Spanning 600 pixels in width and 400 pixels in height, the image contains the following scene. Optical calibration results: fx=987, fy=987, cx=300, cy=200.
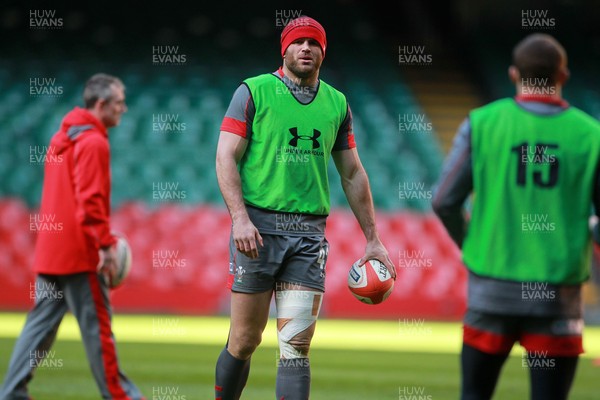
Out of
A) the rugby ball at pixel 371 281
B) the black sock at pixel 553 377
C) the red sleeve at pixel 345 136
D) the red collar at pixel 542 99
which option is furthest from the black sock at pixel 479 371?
the red sleeve at pixel 345 136

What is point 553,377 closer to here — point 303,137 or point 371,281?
point 371,281

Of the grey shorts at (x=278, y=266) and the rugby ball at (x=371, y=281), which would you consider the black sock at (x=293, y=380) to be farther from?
the rugby ball at (x=371, y=281)

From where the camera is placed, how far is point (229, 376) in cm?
570

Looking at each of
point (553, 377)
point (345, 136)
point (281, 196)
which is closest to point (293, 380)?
point (281, 196)

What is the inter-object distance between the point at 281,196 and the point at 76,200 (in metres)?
1.67

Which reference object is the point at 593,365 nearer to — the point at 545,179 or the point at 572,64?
the point at 545,179

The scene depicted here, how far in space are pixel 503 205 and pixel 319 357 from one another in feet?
21.2

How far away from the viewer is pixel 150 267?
16.3 m

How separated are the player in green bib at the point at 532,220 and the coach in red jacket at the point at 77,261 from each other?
2963 millimetres

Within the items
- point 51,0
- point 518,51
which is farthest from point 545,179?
point 51,0

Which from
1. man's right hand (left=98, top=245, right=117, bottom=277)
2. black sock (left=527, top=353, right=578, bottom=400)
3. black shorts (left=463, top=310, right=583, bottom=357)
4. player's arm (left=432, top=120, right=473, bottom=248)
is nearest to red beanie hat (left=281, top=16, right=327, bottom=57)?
player's arm (left=432, top=120, right=473, bottom=248)

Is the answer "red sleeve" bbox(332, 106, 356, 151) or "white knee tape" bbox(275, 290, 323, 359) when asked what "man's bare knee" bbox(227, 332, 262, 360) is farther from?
"red sleeve" bbox(332, 106, 356, 151)

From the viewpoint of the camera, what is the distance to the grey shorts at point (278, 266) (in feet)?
18.1

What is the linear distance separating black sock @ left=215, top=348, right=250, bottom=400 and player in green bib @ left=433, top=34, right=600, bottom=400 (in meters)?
1.86
